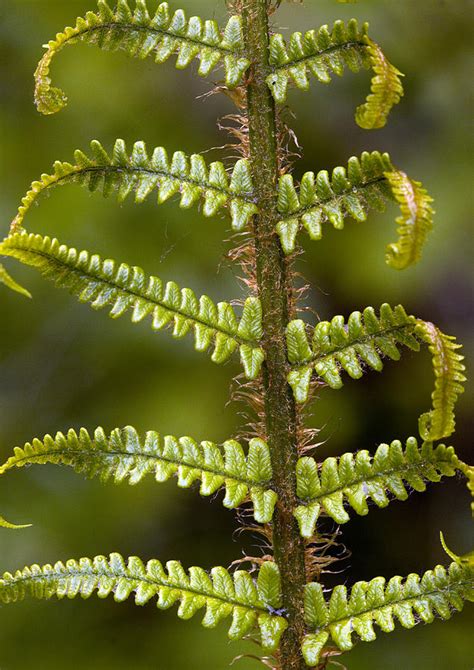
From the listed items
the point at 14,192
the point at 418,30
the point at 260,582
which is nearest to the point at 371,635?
the point at 260,582

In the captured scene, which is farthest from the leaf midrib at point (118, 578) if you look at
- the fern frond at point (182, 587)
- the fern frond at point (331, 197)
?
the fern frond at point (331, 197)

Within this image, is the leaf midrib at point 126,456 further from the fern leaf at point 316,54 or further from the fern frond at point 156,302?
the fern leaf at point 316,54

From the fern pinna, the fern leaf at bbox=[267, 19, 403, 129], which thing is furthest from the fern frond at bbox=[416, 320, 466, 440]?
the fern leaf at bbox=[267, 19, 403, 129]

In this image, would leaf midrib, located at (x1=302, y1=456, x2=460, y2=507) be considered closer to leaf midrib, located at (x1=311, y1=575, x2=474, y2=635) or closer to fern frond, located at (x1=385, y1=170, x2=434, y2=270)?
leaf midrib, located at (x1=311, y1=575, x2=474, y2=635)

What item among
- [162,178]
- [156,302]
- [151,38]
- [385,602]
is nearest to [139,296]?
[156,302]

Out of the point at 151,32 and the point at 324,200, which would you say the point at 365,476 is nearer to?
the point at 324,200

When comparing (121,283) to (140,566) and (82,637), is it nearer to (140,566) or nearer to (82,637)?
(140,566)
